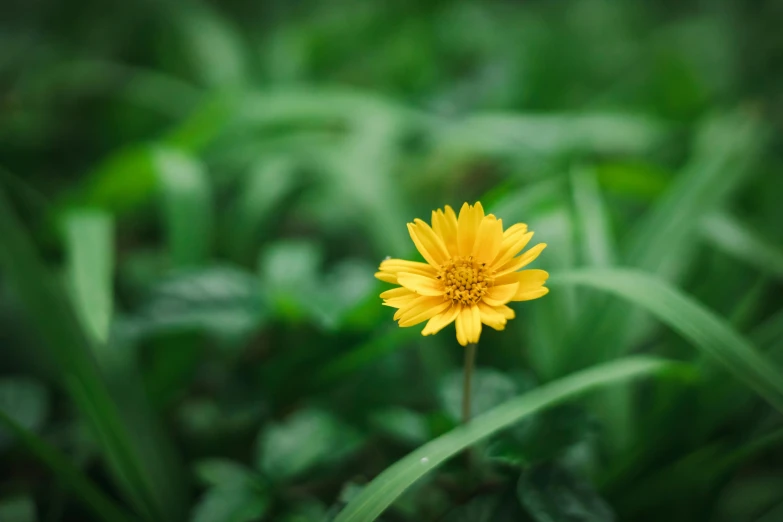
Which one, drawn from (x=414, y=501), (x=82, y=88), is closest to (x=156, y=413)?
(x=414, y=501)

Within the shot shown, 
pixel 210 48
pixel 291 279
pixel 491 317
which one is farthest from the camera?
pixel 210 48

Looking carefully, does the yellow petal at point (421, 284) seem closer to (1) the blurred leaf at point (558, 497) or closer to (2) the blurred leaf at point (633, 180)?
(1) the blurred leaf at point (558, 497)

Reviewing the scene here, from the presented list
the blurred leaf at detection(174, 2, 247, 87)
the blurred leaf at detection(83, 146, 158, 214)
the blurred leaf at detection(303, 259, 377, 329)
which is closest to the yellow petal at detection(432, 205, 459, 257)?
the blurred leaf at detection(303, 259, 377, 329)

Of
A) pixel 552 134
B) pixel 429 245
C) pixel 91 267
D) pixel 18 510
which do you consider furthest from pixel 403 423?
pixel 552 134

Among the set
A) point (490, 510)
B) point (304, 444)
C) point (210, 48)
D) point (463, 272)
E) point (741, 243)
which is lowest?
point (490, 510)

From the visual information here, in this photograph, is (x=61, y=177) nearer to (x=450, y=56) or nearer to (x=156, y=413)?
(x=156, y=413)

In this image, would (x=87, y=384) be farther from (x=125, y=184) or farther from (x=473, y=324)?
(x=473, y=324)

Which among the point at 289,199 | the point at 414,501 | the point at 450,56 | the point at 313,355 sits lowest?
the point at 414,501
